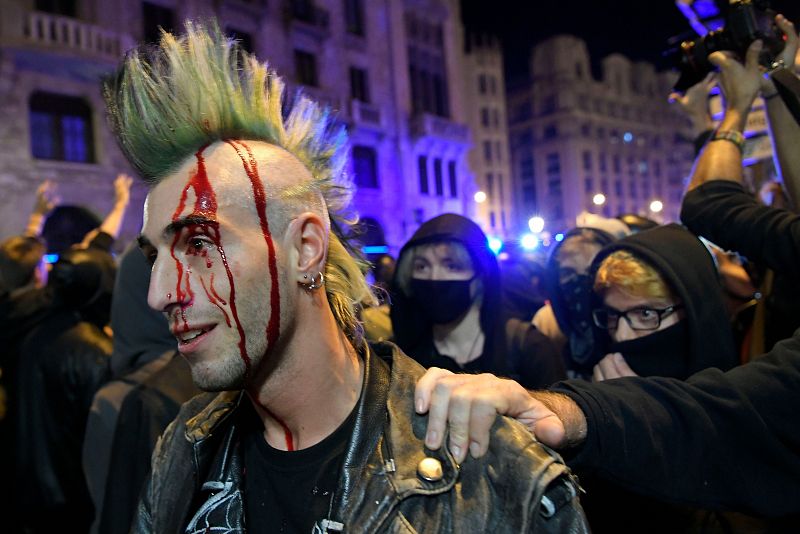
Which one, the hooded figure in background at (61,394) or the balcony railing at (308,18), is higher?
the balcony railing at (308,18)

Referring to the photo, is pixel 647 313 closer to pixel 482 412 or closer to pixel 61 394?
pixel 482 412

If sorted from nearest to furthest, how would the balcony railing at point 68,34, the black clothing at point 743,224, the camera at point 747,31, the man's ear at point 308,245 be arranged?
the man's ear at point 308,245 → the black clothing at point 743,224 → the camera at point 747,31 → the balcony railing at point 68,34

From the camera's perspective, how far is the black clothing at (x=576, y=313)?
10.3 ft

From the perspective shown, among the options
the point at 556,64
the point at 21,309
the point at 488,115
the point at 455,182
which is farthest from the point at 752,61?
the point at 556,64

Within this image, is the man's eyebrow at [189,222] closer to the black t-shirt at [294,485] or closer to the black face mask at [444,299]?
the black t-shirt at [294,485]

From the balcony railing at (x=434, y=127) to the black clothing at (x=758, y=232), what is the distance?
22.2 m

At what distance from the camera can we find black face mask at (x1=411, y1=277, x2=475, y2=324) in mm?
3123

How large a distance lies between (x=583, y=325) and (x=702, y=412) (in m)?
1.91

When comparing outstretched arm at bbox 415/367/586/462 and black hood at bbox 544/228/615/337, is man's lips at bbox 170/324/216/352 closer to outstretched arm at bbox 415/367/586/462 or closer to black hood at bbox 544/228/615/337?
outstretched arm at bbox 415/367/586/462

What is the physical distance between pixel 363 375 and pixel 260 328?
33 centimetres

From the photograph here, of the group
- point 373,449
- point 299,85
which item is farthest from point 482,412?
point 299,85

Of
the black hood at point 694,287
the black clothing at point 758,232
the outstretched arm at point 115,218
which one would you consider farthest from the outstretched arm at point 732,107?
the outstretched arm at point 115,218

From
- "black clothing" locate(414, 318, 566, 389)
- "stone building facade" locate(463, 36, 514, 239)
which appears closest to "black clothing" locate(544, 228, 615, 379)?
"black clothing" locate(414, 318, 566, 389)

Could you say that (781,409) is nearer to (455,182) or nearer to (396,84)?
(396,84)
